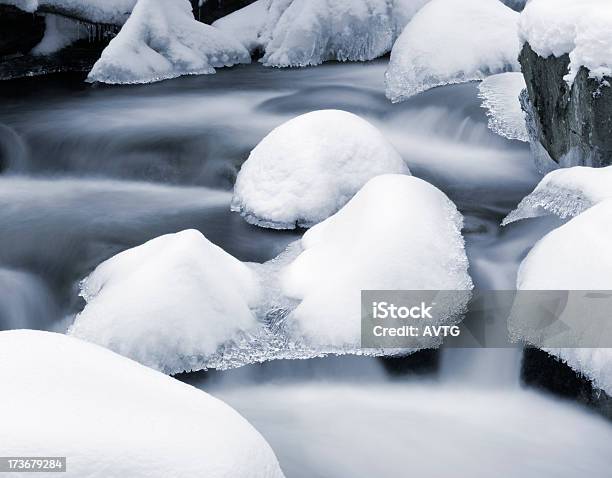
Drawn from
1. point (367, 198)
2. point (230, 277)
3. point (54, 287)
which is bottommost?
point (54, 287)

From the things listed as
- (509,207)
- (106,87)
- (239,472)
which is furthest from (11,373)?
(106,87)

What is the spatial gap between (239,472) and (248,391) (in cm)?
157

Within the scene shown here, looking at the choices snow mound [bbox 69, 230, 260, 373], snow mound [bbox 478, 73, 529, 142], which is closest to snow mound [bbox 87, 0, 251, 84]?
snow mound [bbox 478, 73, 529, 142]

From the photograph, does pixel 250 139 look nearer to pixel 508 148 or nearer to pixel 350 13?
pixel 508 148

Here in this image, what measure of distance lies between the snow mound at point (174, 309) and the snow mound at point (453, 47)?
429cm

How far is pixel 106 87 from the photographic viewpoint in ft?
30.6

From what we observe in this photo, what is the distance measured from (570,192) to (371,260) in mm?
1203

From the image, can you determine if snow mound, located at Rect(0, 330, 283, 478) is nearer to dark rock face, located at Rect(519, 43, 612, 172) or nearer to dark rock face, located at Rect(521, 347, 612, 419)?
dark rock face, located at Rect(521, 347, 612, 419)

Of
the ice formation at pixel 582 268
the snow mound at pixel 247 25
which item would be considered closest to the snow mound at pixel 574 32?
the ice formation at pixel 582 268

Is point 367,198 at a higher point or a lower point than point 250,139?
higher

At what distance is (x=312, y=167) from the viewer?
16.6 feet
